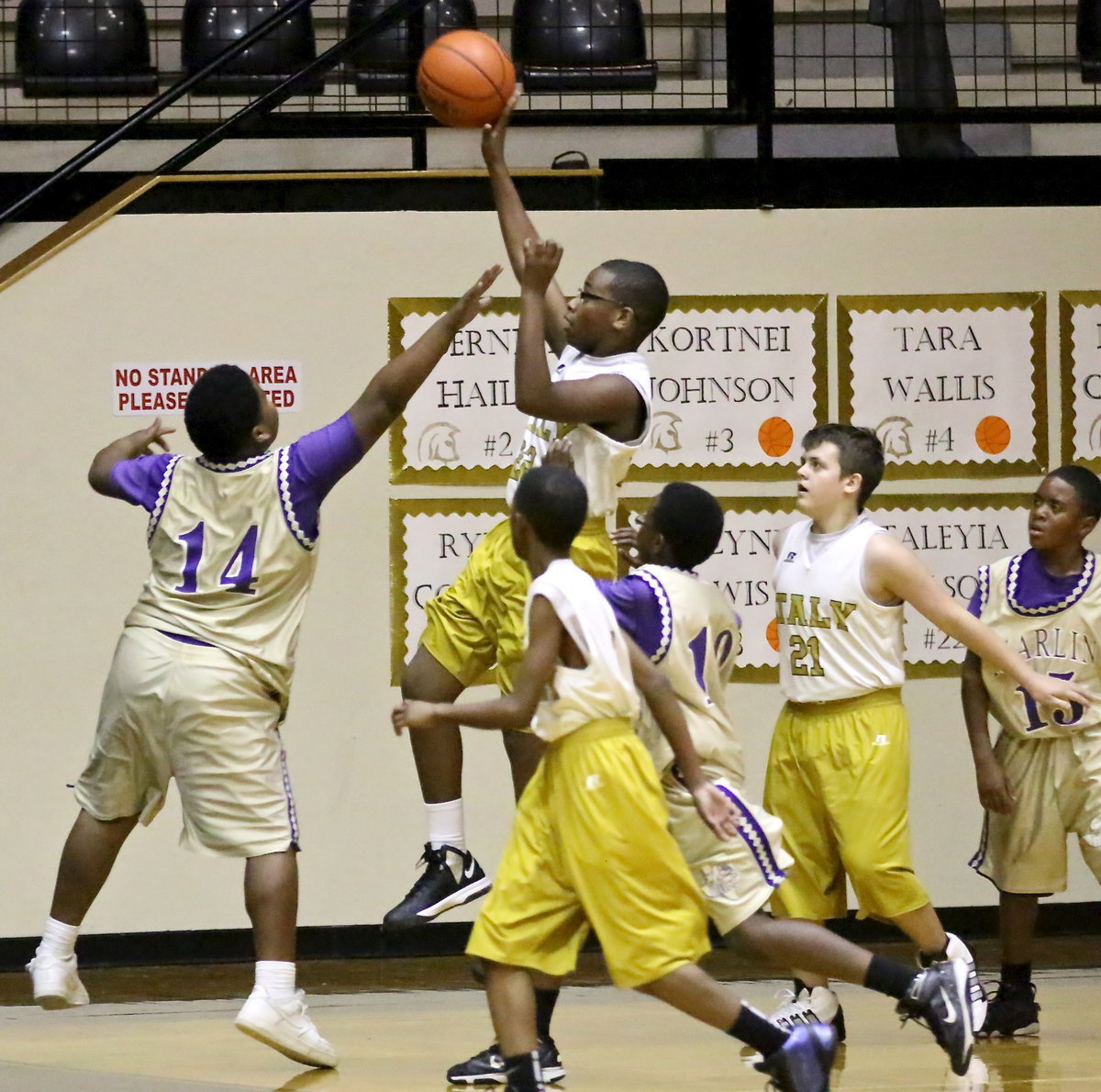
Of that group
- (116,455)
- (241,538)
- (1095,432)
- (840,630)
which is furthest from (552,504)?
(1095,432)

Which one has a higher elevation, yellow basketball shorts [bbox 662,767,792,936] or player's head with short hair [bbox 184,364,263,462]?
player's head with short hair [bbox 184,364,263,462]

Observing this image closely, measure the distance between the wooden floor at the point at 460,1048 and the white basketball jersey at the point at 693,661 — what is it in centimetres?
88

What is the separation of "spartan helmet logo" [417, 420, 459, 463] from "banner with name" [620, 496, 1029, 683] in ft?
3.09

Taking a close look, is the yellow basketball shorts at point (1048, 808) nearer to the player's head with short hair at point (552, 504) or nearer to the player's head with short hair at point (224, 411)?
the player's head with short hair at point (552, 504)

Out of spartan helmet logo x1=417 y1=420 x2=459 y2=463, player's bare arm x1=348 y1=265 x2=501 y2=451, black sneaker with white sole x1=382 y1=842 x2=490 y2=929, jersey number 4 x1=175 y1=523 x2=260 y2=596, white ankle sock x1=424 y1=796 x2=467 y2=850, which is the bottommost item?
black sneaker with white sole x1=382 y1=842 x2=490 y2=929

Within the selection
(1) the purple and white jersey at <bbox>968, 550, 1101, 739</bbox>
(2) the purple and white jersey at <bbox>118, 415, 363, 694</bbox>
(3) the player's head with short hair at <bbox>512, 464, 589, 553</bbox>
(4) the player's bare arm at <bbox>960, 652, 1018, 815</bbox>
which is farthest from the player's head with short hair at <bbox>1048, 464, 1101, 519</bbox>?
(2) the purple and white jersey at <bbox>118, 415, 363, 694</bbox>

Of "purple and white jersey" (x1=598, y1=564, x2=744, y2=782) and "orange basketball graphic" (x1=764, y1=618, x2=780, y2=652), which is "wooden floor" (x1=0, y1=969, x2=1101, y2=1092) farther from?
"orange basketball graphic" (x1=764, y1=618, x2=780, y2=652)

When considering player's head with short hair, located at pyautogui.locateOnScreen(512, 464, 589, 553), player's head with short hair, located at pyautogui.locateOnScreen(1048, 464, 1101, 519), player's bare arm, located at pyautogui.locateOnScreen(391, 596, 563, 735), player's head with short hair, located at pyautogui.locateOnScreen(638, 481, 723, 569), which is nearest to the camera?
player's bare arm, located at pyautogui.locateOnScreen(391, 596, 563, 735)

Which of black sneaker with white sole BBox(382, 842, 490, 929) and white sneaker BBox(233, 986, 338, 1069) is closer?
white sneaker BBox(233, 986, 338, 1069)

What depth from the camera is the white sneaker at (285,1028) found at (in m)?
4.49

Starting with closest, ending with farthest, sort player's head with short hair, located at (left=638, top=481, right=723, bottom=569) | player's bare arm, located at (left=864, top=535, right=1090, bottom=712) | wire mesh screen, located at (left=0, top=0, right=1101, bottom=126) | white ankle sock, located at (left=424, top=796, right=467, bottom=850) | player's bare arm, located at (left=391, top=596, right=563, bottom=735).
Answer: player's bare arm, located at (left=391, top=596, right=563, bottom=735), player's head with short hair, located at (left=638, top=481, right=723, bottom=569), player's bare arm, located at (left=864, top=535, right=1090, bottom=712), white ankle sock, located at (left=424, top=796, right=467, bottom=850), wire mesh screen, located at (left=0, top=0, right=1101, bottom=126)

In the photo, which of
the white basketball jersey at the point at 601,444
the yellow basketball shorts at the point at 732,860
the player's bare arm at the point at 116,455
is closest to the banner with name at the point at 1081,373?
the white basketball jersey at the point at 601,444

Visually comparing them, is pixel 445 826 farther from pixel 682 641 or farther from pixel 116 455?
pixel 116 455

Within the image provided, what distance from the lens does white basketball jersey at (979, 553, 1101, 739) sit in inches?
200
